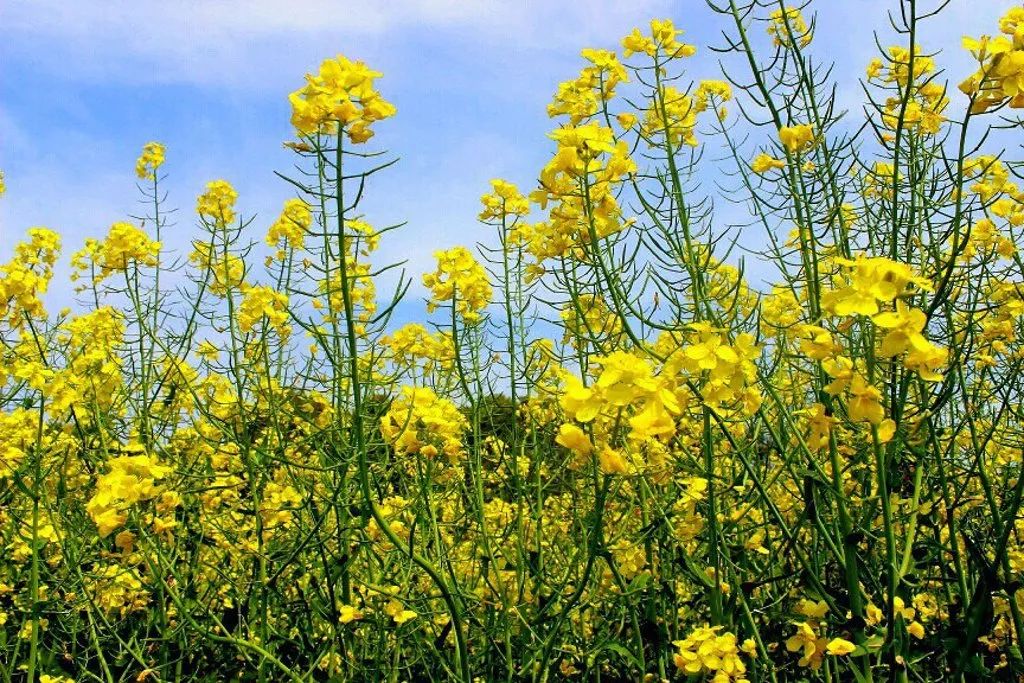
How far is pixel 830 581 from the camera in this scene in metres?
3.55

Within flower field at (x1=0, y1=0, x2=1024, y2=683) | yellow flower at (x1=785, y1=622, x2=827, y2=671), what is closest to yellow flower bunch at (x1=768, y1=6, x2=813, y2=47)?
flower field at (x1=0, y1=0, x2=1024, y2=683)

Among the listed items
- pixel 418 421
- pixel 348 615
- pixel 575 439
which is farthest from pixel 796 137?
pixel 348 615

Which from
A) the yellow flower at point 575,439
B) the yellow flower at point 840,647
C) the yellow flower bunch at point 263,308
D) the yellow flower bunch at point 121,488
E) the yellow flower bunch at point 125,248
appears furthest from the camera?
the yellow flower bunch at point 125,248

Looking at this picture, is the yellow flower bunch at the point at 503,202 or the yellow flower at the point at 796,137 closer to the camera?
the yellow flower at the point at 796,137

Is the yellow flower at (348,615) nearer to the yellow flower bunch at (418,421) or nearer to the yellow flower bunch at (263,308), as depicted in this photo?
the yellow flower bunch at (418,421)

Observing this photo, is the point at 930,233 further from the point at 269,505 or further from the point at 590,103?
the point at 269,505

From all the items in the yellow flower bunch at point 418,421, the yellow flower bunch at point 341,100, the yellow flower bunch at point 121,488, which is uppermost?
the yellow flower bunch at point 341,100

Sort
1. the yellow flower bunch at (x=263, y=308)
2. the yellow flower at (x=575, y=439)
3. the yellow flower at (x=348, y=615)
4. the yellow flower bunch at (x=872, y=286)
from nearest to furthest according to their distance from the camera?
the yellow flower bunch at (x=872, y=286) → the yellow flower at (x=575, y=439) → the yellow flower at (x=348, y=615) → the yellow flower bunch at (x=263, y=308)

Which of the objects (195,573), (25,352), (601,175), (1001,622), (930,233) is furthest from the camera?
(25,352)

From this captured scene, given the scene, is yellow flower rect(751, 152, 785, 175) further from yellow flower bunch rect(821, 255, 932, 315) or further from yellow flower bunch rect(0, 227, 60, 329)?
yellow flower bunch rect(0, 227, 60, 329)

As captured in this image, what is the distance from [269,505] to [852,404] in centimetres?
246

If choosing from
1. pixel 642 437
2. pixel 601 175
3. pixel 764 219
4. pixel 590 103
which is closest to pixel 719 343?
pixel 642 437

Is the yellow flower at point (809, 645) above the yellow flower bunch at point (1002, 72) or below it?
below

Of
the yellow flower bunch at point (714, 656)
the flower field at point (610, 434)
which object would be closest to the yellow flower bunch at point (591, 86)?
the flower field at point (610, 434)
